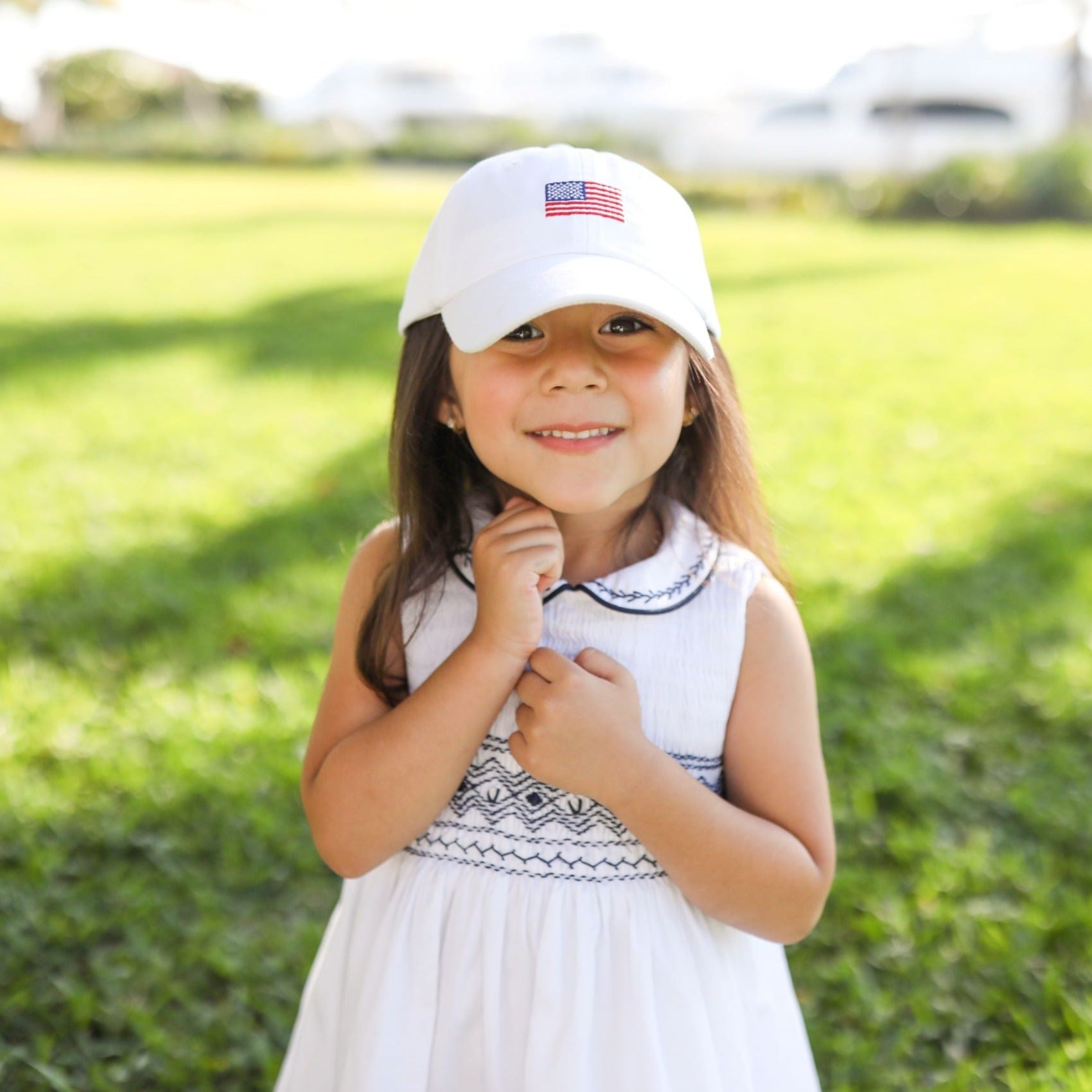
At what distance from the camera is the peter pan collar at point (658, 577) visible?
1.42 m

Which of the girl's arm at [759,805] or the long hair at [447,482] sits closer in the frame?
the girl's arm at [759,805]

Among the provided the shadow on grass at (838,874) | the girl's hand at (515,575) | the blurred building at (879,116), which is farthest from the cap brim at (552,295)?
the blurred building at (879,116)

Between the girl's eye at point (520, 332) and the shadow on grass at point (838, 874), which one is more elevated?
the girl's eye at point (520, 332)

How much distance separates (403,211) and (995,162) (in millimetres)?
8381

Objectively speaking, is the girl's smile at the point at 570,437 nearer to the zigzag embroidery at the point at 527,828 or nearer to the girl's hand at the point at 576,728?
the girl's hand at the point at 576,728

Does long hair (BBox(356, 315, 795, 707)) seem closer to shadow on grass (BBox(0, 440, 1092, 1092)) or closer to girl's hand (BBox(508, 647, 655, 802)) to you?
girl's hand (BBox(508, 647, 655, 802))

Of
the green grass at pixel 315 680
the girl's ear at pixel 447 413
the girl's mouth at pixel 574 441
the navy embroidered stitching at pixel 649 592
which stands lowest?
the green grass at pixel 315 680

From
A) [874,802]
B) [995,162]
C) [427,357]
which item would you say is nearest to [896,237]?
[995,162]

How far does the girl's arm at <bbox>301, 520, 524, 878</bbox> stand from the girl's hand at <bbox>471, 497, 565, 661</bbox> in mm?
23

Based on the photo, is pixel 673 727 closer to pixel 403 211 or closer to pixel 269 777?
pixel 269 777

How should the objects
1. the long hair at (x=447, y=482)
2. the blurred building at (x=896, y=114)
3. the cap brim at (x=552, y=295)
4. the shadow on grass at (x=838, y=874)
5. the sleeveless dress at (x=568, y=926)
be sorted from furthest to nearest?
the blurred building at (x=896, y=114), the shadow on grass at (x=838, y=874), the long hair at (x=447, y=482), the sleeveless dress at (x=568, y=926), the cap brim at (x=552, y=295)

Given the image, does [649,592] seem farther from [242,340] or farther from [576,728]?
[242,340]

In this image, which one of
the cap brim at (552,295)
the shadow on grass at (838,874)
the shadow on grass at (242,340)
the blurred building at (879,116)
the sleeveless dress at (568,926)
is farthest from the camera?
the blurred building at (879,116)

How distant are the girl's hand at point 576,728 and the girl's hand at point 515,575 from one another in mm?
42
